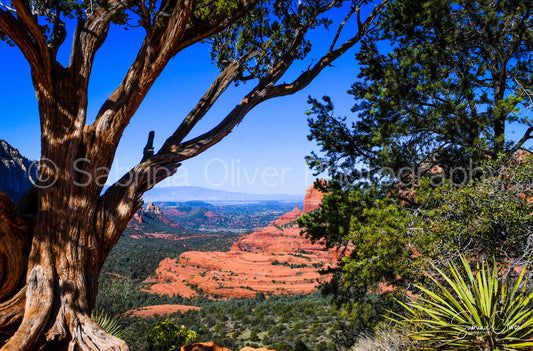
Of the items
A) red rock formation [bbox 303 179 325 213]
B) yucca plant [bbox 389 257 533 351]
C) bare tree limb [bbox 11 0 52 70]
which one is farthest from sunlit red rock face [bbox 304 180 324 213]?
bare tree limb [bbox 11 0 52 70]

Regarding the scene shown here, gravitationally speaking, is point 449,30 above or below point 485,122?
above

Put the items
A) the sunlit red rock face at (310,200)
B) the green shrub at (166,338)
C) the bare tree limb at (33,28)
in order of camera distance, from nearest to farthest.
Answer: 1. the bare tree limb at (33,28)
2. the green shrub at (166,338)
3. the sunlit red rock face at (310,200)

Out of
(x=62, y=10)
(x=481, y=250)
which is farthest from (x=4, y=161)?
(x=481, y=250)

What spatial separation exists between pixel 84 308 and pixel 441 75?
22.6ft

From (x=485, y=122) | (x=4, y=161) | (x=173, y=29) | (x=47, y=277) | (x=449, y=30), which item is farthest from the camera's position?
(x=4, y=161)

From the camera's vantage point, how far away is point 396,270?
4.66 meters

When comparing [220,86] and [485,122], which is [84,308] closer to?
[220,86]

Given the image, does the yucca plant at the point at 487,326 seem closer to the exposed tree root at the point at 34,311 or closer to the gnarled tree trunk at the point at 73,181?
the gnarled tree trunk at the point at 73,181

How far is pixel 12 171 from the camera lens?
64750mm

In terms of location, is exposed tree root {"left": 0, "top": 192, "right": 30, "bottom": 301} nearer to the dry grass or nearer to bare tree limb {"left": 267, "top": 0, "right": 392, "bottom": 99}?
bare tree limb {"left": 267, "top": 0, "right": 392, "bottom": 99}

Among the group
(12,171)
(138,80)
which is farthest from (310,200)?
(138,80)

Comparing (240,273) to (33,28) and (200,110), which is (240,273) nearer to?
(200,110)

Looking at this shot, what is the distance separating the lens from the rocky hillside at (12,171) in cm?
6089

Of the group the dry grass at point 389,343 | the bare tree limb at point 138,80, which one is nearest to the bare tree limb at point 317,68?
the bare tree limb at point 138,80
